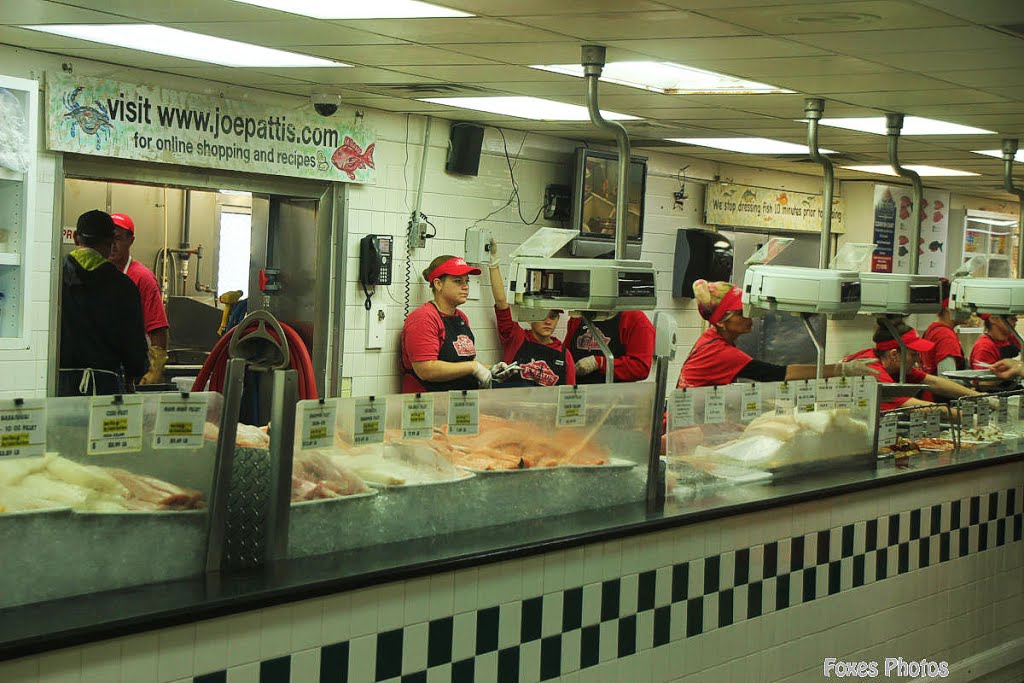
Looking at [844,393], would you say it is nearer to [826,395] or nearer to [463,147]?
[826,395]

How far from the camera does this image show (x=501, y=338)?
8227 mm

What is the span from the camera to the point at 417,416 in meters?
3.25

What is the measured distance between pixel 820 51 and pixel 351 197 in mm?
3352

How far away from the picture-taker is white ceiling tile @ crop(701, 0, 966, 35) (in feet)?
12.5

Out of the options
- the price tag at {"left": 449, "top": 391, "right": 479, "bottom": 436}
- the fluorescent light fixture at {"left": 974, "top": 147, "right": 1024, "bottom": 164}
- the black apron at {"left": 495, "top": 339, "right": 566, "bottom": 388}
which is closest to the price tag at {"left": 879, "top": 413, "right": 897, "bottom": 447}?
the black apron at {"left": 495, "top": 339, "right": 566, "bottom": 388}

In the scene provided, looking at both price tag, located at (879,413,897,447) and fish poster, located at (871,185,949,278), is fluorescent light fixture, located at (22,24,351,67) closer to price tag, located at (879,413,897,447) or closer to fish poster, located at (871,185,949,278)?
price tag, located at (879,413,897,447)

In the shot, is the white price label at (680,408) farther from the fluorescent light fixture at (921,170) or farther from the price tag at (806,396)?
the fluorescent light fixture at (921,170)

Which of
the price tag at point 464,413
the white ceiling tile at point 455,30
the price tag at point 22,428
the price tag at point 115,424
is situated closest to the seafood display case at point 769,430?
the price tag at point 464,413

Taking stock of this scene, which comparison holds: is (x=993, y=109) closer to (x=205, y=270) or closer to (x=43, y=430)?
(x=43, y=430)

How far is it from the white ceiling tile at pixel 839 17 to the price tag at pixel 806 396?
1.35m

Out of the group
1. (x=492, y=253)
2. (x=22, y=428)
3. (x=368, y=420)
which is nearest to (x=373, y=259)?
(x=492, y=253)

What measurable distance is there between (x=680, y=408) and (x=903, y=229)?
332 inches

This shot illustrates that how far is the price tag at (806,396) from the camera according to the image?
457 centimetres

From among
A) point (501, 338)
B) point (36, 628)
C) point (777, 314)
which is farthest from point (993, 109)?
point (36, 628)
